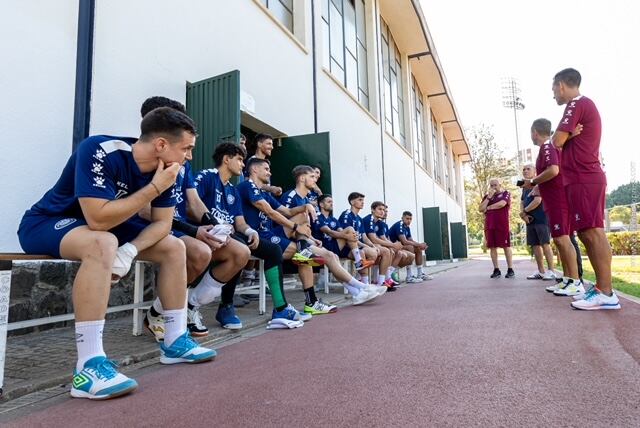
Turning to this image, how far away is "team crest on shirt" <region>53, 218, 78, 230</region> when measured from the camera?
2.01 m

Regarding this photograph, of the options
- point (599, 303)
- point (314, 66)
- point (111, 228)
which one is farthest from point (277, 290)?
point (314, 66)

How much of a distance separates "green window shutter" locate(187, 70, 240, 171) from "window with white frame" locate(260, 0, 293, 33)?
9.15 ft

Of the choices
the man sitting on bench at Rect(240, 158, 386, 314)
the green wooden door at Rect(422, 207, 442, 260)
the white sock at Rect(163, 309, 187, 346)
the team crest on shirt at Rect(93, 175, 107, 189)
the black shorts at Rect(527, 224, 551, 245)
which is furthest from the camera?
the green wooden door at Rect(422, 207, 442, 260)

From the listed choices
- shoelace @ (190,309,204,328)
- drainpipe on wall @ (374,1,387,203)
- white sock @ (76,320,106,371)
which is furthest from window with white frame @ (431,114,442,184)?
white sock @ (76,320,106,371)

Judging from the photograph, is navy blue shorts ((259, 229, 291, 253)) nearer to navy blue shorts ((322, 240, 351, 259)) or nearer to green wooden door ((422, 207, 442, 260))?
navy blue shorts ((322, 240, 351, 259))

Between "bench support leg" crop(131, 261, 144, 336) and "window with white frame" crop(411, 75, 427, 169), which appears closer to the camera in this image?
"bench support leg" crop(131, 261, 144, 336)

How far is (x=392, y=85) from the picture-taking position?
14.8m

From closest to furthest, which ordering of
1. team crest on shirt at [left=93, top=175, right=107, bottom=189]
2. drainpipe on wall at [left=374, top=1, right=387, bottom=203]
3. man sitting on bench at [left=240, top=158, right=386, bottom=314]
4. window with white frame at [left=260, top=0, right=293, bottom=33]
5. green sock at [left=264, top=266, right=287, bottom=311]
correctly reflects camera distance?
team crest on shirt at [left=93, top=175, right=107, bottom=189], green sock at [left=264, top=266, right=287, bottom=311], man sitting on bench at [left=240, top=158, right=386, bottom=314], window with white frame at [left=260, top=0, right=293, bottom=33], drainpipe on wall at [left=374, top=1, right=387, bottom=203]

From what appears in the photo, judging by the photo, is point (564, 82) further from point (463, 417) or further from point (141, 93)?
point (141, 93)

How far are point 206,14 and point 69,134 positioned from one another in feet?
8.43

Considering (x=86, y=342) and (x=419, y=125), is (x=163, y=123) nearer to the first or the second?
(x=86, y=342)

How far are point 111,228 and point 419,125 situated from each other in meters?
18.0

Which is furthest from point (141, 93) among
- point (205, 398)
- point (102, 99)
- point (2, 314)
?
point (205, 398)

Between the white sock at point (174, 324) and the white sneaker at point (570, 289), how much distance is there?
12.7 feet
